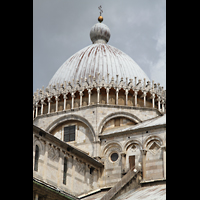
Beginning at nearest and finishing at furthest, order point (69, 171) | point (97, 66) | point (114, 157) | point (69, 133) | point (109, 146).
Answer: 1. point (69, 171)
2. point (114, 157)
3. point (109, 146)
4. point (69, 133)
5. point (97, 66)

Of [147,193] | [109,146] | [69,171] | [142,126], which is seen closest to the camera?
[147,193]

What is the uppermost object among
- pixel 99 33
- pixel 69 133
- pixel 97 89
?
pixel 99 33

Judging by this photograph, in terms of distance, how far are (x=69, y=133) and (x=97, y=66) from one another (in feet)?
19.0

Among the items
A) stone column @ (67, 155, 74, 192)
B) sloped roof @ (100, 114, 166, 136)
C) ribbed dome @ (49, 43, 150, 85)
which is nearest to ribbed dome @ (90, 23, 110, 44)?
ribbed dome @ (49, 43, 150, 85)

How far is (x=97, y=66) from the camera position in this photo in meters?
31.0

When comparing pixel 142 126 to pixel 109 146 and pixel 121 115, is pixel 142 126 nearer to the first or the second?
pixel 109 146

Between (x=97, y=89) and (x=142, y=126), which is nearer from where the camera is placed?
(x=142, y=126)

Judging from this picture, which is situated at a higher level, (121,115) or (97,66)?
(97,66)

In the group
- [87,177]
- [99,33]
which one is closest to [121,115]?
[87,177]

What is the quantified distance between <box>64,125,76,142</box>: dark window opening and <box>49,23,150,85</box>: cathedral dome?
3.62 m

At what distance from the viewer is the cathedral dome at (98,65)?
30.8 meters

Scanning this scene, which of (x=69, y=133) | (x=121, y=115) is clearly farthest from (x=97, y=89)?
(x=69, y=133)

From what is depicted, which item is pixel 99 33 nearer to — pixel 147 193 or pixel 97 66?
pixel 97 66
